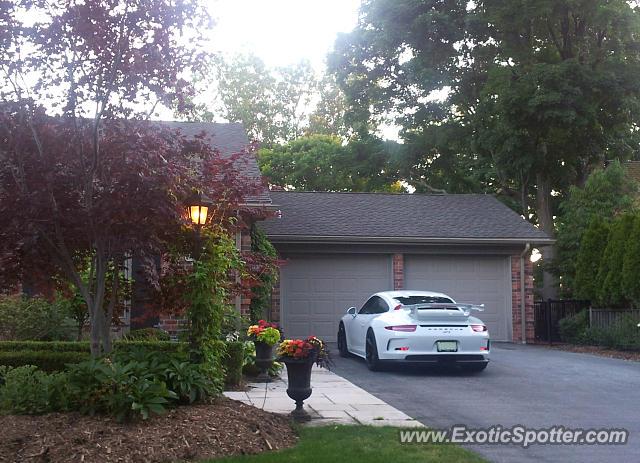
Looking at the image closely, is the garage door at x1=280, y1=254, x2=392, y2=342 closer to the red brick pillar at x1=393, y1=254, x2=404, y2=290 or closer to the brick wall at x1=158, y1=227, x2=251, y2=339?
the red brick pillar at x1=393, y1=254, x2=404, y2=290

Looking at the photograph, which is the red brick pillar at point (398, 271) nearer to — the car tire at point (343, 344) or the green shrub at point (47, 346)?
the car tire at point (343, 344)

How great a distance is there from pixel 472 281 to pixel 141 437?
14.2m

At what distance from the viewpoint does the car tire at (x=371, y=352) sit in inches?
478

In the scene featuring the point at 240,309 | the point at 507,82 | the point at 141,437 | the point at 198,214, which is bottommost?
the point at 141,437

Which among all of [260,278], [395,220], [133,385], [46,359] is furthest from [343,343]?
[133,385]

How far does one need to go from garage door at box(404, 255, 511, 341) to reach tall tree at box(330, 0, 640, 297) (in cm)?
656

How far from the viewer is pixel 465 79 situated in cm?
2716

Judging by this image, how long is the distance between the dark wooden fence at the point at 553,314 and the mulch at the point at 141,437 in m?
14.8

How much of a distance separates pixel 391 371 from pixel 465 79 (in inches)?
690

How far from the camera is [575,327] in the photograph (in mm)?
18969

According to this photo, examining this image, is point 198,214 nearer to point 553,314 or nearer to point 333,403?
point 333,403

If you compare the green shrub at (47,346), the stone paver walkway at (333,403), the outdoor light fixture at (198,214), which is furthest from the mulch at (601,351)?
the green shrub at (47,346)

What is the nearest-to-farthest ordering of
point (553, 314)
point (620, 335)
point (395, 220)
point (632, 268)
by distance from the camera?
point (620, 335)
point (632, 268)
point (395, 220)
point (553, 314)

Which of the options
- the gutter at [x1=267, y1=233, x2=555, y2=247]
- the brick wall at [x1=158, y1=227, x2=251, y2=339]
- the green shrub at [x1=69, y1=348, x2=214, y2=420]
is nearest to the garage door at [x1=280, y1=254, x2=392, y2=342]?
the gutter at [x1=267, y1=233, x2=555, y2=247]
